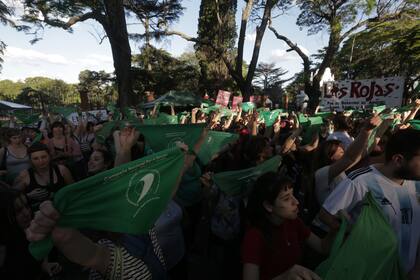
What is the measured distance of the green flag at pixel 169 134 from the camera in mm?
3537

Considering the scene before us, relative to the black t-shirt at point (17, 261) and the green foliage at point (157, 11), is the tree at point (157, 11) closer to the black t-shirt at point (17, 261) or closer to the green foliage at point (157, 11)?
the green foliage at point (157, 11)

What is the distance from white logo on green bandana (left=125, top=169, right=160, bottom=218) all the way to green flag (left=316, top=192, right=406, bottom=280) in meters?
1.00

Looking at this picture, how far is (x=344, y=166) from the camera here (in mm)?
2777

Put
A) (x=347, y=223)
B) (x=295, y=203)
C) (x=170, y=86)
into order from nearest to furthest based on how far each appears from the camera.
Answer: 1. (x=347, y=223)
2. (x=295, y=203)
3. (x=170, y=86)

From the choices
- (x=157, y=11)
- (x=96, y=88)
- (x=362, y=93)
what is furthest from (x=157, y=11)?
(x=96, y=88)

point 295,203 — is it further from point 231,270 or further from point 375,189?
point 231,270

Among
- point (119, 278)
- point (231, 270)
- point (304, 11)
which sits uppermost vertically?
point (304, 11)

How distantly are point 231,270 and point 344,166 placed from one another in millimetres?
1353

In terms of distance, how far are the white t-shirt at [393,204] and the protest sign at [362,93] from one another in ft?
24.2

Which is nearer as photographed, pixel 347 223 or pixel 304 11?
pixel 347 223

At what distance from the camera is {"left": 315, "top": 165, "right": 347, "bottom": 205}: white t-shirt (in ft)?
9.60

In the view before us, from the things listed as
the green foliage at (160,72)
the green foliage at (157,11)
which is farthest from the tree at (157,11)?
the green foliage at (160,72)

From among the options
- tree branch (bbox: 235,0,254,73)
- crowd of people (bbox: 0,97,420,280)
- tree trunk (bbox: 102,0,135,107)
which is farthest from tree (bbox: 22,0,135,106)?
crowd of people (bbox: 0,97,420,280)

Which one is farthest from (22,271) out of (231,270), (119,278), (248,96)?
(248,96)
